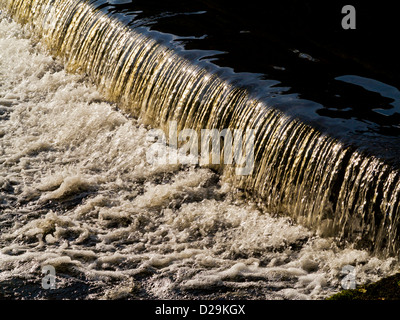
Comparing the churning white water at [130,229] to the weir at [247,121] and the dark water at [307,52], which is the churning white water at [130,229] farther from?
the dark water at [307,52]

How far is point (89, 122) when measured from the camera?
8.23 meters

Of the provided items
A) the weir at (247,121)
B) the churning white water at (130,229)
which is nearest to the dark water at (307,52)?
the weir at (247,121)

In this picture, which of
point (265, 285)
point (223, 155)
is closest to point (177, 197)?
point (223, 155)

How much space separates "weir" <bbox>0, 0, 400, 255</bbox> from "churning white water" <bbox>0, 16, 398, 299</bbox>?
20cm

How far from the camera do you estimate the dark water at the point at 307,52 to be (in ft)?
20.6

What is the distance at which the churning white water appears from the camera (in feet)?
17.1

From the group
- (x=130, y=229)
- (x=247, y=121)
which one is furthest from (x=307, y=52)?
(x=130, y=229)

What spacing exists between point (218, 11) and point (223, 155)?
3565 millimetres

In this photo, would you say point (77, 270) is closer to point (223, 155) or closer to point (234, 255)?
point (234, 255)

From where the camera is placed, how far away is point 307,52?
8.18m

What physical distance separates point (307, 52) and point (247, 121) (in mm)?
1910

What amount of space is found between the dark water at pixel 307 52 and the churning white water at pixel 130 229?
110cm

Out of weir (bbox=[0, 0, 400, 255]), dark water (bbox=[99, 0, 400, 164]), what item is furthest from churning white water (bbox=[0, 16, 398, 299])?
dark water (bbox=[99, 0, 400, 164])

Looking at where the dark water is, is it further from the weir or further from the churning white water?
the churning white water
